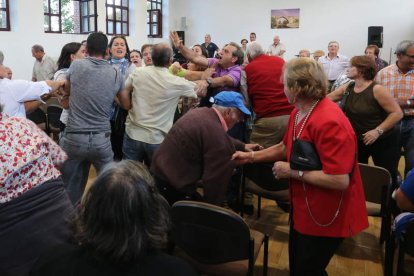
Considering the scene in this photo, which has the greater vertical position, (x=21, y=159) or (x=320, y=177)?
(x=21, y=159)

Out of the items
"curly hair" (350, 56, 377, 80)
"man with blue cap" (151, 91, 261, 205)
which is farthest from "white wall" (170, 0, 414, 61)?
"man with blue cap" (151, 91, 261, 205)

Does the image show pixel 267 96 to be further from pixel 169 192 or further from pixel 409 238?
pixel 409 238

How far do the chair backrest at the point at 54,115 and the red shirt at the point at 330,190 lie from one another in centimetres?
366

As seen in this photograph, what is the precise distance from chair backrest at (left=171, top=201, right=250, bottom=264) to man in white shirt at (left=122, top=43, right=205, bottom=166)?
1.31 metres

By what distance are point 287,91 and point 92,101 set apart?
4.97 feet

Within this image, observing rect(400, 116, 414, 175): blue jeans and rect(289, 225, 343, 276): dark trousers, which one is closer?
rect(289, 225, 343, 276): dark trousers

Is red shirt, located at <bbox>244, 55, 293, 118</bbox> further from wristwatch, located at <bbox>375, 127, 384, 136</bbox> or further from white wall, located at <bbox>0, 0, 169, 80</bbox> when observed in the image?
white wall, located at <bbox>0, 0, 169, 80</bbox>

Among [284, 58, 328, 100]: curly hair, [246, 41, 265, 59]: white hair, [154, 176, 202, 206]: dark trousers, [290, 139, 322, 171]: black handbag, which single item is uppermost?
[246, 41, 265, 59]: white hair

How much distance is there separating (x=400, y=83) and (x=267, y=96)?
117 cm

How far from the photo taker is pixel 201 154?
86.3 inches

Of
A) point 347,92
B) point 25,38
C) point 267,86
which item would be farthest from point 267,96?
point 25,38

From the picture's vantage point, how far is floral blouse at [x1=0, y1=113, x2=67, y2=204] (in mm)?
1440

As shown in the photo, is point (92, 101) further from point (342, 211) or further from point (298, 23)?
point (298, 23)

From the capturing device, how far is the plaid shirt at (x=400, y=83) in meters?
3.38
